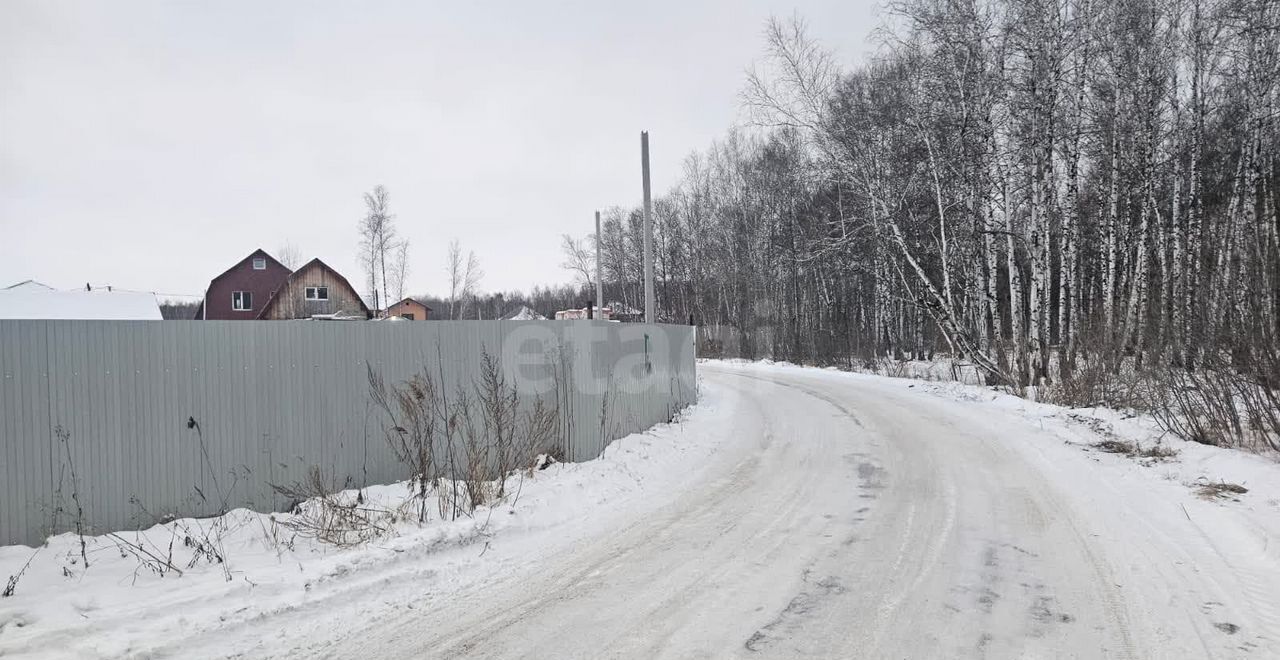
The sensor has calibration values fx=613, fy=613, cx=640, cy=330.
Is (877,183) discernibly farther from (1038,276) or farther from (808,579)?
(808,579)

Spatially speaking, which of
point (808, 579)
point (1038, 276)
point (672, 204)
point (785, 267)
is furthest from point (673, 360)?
point (672, 204)

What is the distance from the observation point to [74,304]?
76.0 feet

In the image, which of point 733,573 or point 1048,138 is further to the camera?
point 1048,138

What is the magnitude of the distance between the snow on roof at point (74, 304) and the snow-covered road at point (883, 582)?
25792 mm

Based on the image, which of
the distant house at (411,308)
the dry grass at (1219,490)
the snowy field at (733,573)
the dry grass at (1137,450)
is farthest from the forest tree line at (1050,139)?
the distant house at (411,308)

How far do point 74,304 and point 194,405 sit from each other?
81.7 feet

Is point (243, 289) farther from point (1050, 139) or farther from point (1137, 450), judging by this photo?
point (1137, 450)

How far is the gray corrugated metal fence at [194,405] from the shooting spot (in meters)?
4.78

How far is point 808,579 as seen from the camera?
405 cm

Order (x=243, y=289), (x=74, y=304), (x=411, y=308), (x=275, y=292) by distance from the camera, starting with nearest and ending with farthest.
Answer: (x=74, y=304)
(x=275, y=292)
(x=243, y=289)
(x=411, y=308)

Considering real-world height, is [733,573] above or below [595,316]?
below

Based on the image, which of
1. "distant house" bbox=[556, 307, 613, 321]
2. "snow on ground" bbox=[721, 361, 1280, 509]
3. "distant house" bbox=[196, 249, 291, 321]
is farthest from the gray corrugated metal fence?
"distant house" bbox=[196, 249, 291, 321]

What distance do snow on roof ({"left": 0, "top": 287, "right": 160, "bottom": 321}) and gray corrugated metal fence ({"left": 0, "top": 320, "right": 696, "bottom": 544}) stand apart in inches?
873

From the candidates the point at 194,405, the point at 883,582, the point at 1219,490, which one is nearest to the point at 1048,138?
the point at 1219,490
